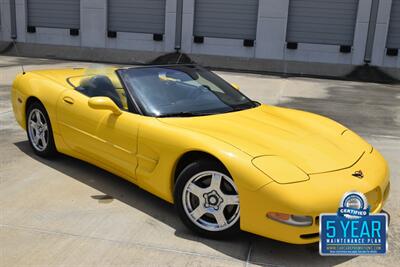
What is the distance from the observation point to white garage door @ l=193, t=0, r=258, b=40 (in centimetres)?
1816

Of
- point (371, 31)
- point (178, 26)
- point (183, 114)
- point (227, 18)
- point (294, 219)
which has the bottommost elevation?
point (294, 219)

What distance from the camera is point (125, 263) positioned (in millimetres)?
2971

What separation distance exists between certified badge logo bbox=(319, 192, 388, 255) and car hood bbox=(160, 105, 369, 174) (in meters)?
0.37

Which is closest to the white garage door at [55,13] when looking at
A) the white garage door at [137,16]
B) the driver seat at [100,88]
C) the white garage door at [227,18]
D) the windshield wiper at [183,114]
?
the white garage door at [137,16]

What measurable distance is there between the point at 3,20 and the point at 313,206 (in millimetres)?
21247

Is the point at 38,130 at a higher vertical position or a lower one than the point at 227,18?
lower

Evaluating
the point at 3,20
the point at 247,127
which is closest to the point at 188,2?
the point at 3,20

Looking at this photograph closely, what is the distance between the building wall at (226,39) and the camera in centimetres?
1717

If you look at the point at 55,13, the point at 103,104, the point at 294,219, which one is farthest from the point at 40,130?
the point at 55,13

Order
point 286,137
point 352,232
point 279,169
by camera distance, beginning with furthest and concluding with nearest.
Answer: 1. point 286,137
2. point 279,169
3. point 352,232

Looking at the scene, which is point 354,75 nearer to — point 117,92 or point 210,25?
point 210,25

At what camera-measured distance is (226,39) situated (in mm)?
18438

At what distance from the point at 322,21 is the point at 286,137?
15.2 metres

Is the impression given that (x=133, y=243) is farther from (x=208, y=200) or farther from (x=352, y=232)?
(x=352, y=232)
